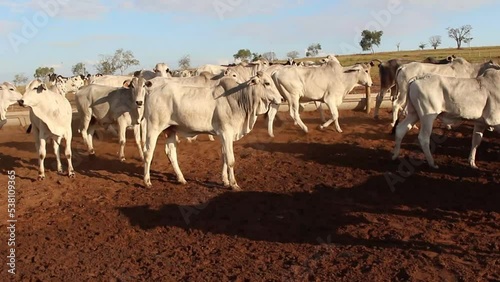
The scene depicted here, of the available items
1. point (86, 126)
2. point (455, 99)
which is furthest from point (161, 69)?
point (455, 99)

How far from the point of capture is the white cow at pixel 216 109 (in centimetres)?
928

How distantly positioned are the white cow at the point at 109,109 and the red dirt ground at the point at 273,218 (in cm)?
81

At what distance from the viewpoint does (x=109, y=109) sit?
12.0 meters

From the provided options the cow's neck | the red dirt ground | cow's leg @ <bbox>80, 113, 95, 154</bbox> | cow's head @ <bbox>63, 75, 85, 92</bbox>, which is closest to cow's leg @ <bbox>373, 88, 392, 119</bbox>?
the cow's neck

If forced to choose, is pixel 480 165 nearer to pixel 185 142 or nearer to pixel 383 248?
pixel 383 248

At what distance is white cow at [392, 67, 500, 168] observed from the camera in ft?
30.7

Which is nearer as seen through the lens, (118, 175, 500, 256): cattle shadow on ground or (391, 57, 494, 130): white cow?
(118, 175, 500, 256): cattle shadow on ground

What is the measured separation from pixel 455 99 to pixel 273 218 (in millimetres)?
4500

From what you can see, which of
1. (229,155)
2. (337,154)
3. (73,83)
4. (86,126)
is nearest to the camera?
(229,155)

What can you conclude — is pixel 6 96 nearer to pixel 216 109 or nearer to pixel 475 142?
pixel 216 109

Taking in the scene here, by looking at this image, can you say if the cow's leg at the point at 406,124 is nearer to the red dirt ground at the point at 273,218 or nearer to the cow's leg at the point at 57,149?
→ the red dirt ground at the point at 273,218

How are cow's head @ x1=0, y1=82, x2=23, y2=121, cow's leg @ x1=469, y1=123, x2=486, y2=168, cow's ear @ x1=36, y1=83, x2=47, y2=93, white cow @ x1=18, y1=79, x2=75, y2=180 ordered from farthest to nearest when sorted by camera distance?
1. cow's head @ x1=0, y1=82, x2=23, y2=121
2. cow's ear @ x1=36, y1=83, x2=47, y2=93
3. white cow @ x1=18, y1=79, x2=75, y2=180
4. cow's leg @ x1=469, y1=123, x2=486, y2=168

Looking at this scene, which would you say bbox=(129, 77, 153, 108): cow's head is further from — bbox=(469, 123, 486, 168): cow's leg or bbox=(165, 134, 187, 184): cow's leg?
bbox=(469, 123, 486, 168): cow's leg

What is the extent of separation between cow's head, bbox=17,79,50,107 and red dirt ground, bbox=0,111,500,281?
1700 millimetres
